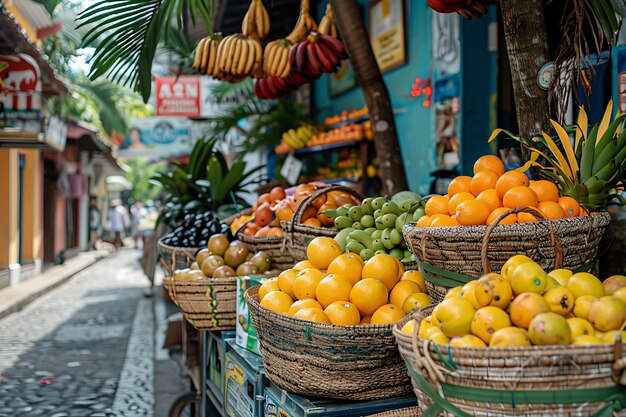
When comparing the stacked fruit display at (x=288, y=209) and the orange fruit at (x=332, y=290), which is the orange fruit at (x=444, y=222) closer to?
the orange fruit at (x=332, y=290)

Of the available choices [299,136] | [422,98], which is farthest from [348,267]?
[299,136]

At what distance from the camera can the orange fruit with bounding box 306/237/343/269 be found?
8.97 feet

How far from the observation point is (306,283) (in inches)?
99.3

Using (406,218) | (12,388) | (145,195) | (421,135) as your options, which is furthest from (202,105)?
(145,195)

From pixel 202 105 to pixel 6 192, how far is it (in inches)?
177

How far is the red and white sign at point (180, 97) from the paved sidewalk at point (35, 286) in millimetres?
3955

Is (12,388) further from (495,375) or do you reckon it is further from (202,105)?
(202,105)

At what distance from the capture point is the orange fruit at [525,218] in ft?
6.98

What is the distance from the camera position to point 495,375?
1.51 metres

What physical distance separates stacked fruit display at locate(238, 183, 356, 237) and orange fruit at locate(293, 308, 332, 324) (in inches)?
47.2

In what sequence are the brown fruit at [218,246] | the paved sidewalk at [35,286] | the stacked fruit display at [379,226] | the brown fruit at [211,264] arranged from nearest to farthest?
1. the stacked fruit display at [379,226]
2. the brown fruit at [211,264]
3. the brown fruit at [218,246]
4. the paved sidewalk at [35,286]

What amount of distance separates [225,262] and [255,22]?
2.33m

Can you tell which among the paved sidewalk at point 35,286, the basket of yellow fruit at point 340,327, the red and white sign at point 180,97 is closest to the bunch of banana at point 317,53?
the basket of yellow fruit at point 340,327

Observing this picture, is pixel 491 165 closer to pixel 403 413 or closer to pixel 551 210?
pixel 551 210
